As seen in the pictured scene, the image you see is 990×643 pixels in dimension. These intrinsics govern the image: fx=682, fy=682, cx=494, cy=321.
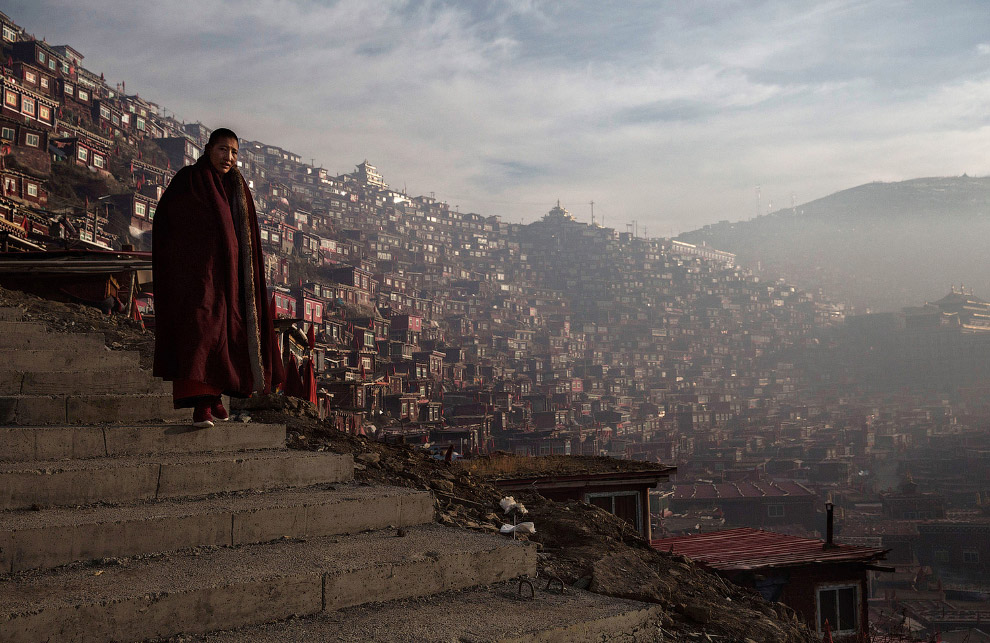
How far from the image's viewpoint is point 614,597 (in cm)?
300

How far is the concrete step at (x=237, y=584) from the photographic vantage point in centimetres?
201

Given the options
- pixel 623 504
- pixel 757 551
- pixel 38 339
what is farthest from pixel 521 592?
pixel 757 551

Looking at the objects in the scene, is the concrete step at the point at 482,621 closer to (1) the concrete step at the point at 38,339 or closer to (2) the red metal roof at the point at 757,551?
(1) the concrete step at the point at 38,339

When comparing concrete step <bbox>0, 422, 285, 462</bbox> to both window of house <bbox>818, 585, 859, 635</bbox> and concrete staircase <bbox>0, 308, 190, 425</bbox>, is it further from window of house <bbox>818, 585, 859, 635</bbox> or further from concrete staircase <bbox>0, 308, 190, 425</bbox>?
window of house <bbox>818, 585, 859, 635</bbox>

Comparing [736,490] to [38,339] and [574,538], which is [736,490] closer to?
[574,538]

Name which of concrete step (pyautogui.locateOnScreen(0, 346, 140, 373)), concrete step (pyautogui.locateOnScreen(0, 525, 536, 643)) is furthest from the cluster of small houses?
concrete step (pyautogui.locateOnScreen(0, 525, 536, 643))

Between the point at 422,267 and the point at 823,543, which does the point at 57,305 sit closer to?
the point at 823,543

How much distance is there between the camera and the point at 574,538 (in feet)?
14.5

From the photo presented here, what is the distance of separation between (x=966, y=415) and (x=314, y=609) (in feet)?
406

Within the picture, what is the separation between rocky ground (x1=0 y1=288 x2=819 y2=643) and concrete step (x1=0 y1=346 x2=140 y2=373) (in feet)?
2.55

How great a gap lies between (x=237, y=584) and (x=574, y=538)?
2.61 metres

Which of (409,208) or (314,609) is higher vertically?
(409,208)

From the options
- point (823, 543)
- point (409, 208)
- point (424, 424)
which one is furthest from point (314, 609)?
point (409, 208)

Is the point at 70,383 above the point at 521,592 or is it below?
above
